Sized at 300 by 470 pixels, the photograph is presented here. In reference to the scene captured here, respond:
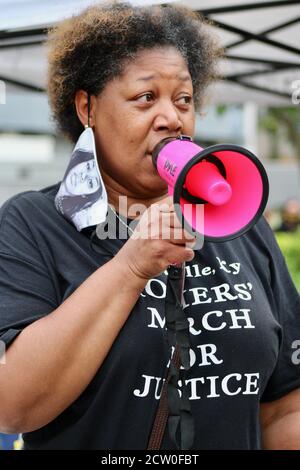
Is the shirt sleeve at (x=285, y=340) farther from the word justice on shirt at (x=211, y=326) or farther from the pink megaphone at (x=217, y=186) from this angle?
the pink megaphone at (x=217, y=186)

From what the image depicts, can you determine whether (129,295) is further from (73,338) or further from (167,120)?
(167,120)

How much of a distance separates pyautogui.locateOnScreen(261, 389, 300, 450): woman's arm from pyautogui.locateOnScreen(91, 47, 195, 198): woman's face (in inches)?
27.8

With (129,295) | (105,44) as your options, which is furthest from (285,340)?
(105,44)

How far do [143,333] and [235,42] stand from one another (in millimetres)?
2924

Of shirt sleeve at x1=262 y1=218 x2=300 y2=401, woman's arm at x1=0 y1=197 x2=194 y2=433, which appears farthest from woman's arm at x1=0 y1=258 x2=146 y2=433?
shirt sleeve at x1=262 y1=218 x2=300 y2=401

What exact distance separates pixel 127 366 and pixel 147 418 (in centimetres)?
14

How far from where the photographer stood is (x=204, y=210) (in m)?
1.27

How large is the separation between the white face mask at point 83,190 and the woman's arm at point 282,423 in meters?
0.77

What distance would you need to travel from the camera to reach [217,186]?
1.24m

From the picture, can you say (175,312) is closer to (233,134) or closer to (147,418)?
(147,418)

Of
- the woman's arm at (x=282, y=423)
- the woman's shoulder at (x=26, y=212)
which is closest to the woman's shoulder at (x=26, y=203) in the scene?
the woman's shoulder at (x=26, y=212)

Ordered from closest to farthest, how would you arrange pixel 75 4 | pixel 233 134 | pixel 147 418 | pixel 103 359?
pixel 103 359 → pixel 147 418 → pixel 75 4 → pixel 233 134

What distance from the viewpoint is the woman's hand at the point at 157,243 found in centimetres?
125

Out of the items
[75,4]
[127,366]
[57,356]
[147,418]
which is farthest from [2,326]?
[75,4]
